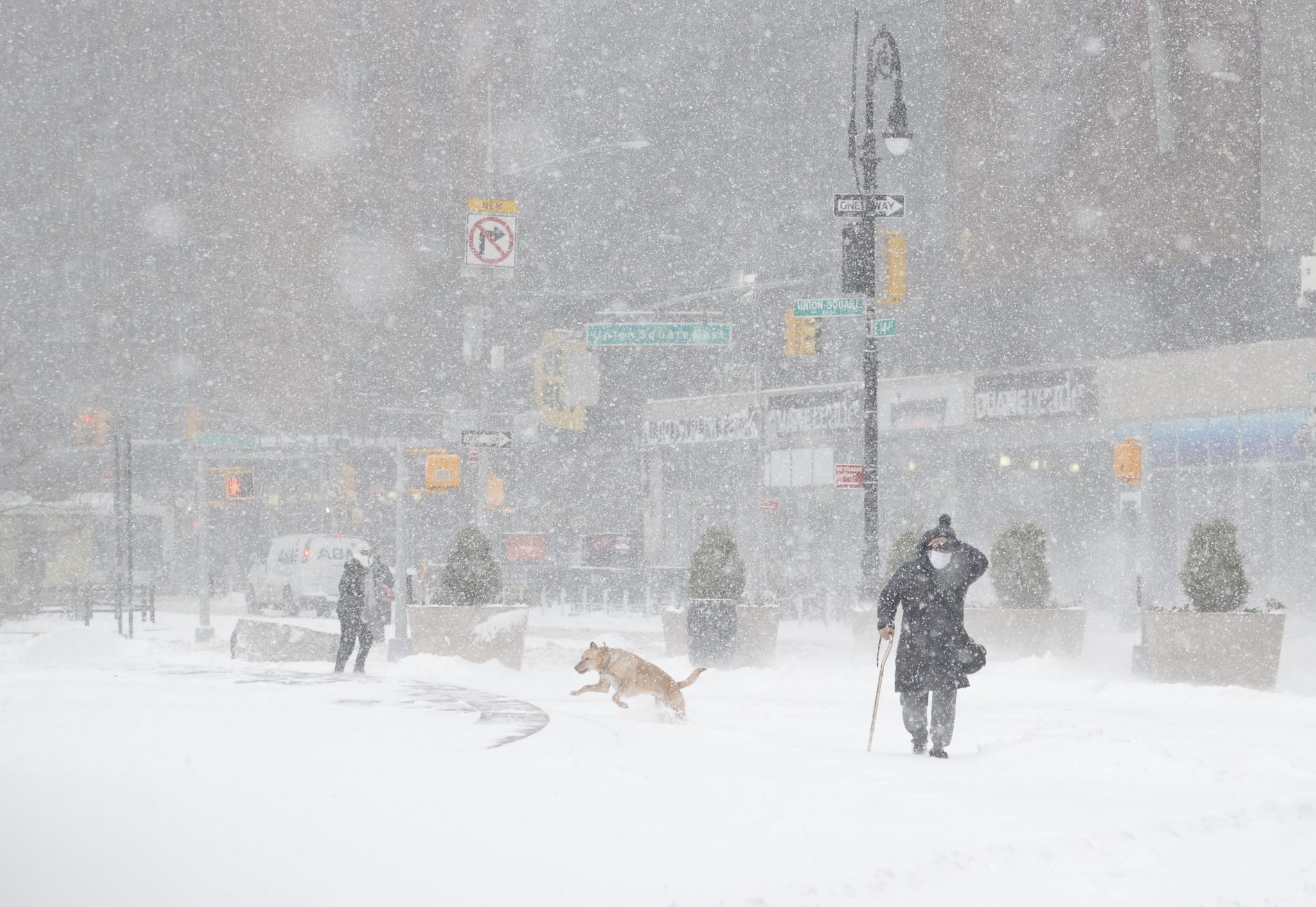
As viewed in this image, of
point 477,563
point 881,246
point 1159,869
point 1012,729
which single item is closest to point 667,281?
point 881,246

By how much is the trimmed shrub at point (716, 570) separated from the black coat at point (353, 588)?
425 centimetres

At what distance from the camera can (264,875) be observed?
16.3 ft

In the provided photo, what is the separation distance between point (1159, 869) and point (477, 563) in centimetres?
1192

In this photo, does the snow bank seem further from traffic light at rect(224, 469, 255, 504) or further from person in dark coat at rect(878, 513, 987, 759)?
person in dark coat at rect(878, 513, 987, 759)

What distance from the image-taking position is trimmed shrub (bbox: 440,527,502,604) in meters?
17.2

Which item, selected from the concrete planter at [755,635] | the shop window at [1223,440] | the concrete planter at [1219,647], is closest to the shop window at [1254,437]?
the shop window at [1223,440]

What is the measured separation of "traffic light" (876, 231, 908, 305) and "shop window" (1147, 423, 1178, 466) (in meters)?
13.1

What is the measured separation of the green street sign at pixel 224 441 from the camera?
26750mm

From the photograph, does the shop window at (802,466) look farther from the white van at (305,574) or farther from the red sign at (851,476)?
the red sign at (851,476)

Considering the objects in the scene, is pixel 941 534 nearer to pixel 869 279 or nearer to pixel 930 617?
pixel 930 617

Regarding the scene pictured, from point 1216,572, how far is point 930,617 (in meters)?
7.13

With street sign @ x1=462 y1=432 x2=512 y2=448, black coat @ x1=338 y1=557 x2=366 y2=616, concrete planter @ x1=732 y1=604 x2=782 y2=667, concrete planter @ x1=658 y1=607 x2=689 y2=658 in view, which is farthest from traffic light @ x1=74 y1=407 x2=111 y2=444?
concrete planter @ x1=732 y1=604 x2=782 y2=667

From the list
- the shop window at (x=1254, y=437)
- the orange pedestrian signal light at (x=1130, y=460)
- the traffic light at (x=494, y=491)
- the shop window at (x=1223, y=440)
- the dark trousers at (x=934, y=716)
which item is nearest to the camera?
the dark trousers at (x=934, y=716)

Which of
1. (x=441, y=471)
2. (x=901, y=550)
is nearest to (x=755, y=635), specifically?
(x=901, y=550)
